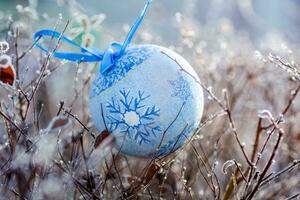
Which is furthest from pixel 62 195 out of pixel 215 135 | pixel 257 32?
pixel 257 32

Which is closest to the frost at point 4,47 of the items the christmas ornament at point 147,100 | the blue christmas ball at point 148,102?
the christmas ornament at point 147,100

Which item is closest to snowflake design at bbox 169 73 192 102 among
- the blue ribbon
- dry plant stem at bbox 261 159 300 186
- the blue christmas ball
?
the blue christmas ball

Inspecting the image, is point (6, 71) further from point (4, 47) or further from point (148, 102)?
point (148, 102)

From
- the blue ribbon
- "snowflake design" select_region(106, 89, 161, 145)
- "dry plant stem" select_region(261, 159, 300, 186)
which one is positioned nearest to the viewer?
"dry plant stem" select_region(261, 159, 300, 186)

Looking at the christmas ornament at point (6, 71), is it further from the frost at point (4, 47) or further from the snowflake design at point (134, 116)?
the snowflake design at point (134, 116)

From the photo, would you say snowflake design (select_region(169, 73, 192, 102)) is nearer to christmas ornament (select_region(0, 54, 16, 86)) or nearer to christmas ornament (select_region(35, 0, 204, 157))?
christmas ornament (select_region(35, 0, 204, 157))

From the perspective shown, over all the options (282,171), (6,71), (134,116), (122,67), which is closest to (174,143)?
(134,116)

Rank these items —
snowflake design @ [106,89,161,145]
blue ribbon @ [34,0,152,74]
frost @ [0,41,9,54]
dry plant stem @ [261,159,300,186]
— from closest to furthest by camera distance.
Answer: dry plant stem @ [261,159,300,186]
frost @ [0,41,9,54]
snowflake design @ [106,89,161,145]
blue ribbon @ [34,0,152,74]
